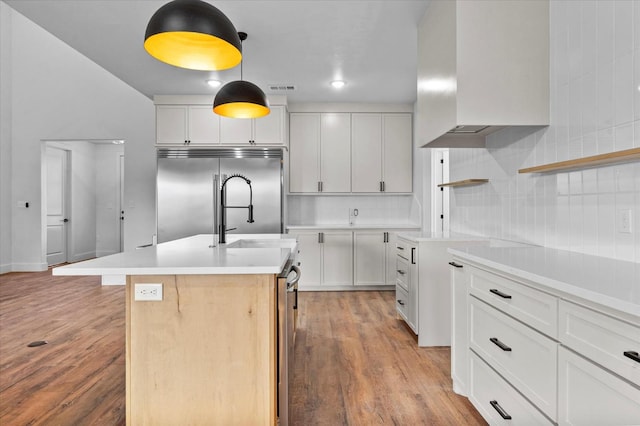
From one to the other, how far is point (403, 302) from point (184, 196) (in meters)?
3.01

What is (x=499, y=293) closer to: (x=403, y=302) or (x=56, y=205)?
(x=403, y=302)

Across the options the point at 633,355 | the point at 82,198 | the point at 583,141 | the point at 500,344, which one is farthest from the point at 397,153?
the point at 82,198

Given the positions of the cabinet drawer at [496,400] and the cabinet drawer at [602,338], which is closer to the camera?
the cabinet drawer at [602,338]

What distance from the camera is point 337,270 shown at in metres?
4.98

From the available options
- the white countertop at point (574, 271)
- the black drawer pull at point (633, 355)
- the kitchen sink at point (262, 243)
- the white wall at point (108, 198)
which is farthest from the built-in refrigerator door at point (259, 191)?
the white wall at point (108, 198)

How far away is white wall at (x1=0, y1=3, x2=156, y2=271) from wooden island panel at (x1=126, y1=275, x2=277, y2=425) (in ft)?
17.7

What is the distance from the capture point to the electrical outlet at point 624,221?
5.38 feet

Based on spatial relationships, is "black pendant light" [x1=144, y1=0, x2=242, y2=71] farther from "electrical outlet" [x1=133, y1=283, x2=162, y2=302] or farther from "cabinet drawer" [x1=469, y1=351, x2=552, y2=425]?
"cabinet drawer" [x1=469, y1=351, x2=552, y2=425]

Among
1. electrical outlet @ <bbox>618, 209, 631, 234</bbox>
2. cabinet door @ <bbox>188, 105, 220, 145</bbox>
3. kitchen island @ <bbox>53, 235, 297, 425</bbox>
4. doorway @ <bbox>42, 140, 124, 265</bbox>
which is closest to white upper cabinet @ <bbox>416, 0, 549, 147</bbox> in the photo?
electrical outlet @ <bbox>618, 209, 631, 234</bbox>

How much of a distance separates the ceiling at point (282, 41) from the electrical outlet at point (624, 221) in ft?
6.15

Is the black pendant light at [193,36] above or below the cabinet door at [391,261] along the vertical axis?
above

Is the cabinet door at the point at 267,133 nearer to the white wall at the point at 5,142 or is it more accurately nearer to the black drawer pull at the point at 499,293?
the black drawer pull at the point at 499,293

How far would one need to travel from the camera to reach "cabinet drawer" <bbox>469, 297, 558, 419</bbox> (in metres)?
1.35

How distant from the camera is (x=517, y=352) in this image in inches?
61.4
